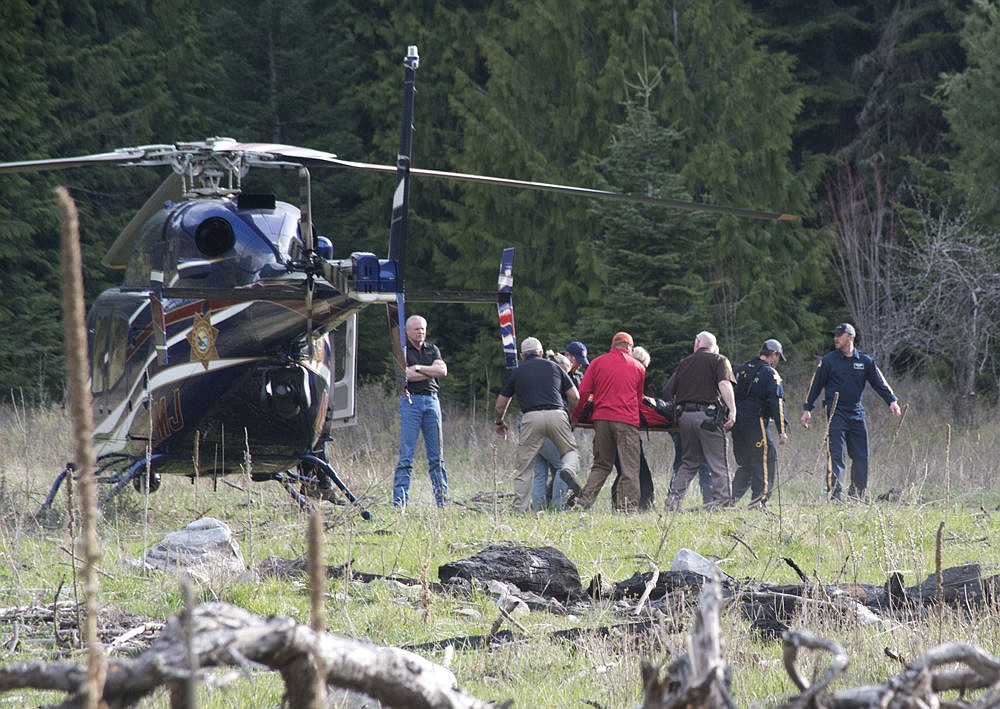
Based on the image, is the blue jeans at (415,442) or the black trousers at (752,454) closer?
the blue jeans at (415,442)

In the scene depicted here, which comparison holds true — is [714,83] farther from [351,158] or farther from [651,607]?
[651,607]

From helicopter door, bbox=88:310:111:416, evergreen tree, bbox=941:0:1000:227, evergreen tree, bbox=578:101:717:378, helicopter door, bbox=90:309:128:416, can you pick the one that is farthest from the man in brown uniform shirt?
evergreen tree, bbox=941:0:1000:227

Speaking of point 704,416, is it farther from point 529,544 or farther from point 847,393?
point 529,544

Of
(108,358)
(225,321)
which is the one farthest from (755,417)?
(108,358)

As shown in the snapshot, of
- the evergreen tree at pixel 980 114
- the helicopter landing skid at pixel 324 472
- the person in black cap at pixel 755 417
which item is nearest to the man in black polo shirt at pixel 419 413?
the helicopter landing skid at pixel 324 472

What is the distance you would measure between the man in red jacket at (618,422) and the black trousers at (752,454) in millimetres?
1360

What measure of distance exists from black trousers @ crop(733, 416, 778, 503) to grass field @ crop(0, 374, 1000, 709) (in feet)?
1.67

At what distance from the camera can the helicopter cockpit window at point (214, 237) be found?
9.43 m

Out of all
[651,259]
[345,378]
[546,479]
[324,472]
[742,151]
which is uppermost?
[742,151]

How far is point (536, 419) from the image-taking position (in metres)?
11.7

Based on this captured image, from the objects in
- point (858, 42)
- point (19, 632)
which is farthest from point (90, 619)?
point (858, 42)

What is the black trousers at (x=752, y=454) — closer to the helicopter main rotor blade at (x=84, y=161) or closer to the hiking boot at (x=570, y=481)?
the hiking boot at (x=570, y=481)

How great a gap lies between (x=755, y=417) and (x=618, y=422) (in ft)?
5.68

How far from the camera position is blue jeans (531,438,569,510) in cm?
1198
